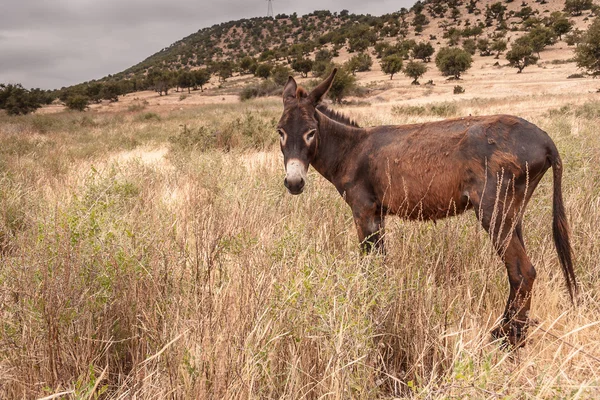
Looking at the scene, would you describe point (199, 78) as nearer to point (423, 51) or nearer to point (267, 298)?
point (423, 51)

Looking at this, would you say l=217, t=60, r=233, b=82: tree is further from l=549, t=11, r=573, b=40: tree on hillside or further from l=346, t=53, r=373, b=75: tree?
l=549, t=11, r=573, b=40: tree on hillside

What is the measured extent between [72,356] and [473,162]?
11.5ft

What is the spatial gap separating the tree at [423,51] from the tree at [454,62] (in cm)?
1367

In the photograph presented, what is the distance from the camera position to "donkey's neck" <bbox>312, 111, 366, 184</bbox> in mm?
4551

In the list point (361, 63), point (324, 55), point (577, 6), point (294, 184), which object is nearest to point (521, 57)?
point (361, 63)

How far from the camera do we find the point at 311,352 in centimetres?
234

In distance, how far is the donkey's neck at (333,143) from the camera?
4.55 metres

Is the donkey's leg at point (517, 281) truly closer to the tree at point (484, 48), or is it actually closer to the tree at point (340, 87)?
the tree at point (340, 87)

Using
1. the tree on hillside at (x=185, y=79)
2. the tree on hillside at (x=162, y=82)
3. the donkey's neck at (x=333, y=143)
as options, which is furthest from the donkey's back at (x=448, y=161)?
the tree on hillside at (x=185, y=79)

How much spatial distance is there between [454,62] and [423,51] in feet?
58.3

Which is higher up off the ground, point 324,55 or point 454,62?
point 324,55

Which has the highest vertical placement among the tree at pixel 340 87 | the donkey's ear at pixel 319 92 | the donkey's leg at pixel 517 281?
the tree at pixel 340 87

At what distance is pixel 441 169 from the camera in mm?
3414

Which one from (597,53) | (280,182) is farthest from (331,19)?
(280,182)
